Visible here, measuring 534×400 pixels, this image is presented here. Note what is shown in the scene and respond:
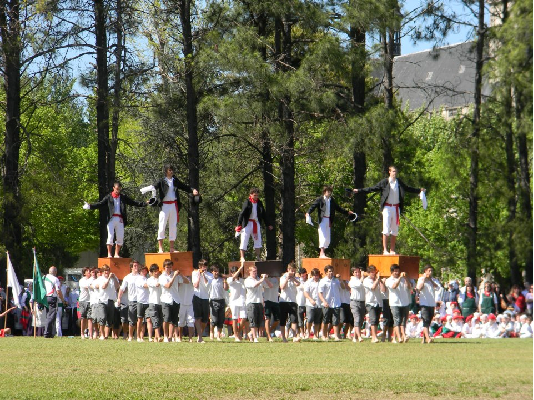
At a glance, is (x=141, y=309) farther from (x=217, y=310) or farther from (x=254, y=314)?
(x=254, y=314)

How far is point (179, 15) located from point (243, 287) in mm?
10882

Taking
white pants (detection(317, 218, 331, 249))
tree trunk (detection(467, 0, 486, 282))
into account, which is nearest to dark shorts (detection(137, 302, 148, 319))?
white pants (detection(317, 218, 331, 249))

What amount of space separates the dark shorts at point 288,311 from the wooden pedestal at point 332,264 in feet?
4.47

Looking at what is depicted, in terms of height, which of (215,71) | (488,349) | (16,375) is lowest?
(16,375)

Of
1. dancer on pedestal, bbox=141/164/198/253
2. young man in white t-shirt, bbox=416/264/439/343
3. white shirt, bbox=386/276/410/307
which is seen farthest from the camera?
dancer on pedestal, bbox=141/164/198/253

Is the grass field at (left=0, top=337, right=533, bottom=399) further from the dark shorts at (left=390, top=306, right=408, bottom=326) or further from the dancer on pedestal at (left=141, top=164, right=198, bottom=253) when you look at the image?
the dancer on pedestal at (left=141, top=164, right=198, bottom=253)

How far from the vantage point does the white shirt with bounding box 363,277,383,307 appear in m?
18.7

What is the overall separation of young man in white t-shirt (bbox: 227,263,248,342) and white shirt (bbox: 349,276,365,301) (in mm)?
2574

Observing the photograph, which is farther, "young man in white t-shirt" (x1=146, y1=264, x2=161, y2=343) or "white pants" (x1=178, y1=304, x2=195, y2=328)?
"white pants" (x1=178, y1=304, x2=195, y2=328)

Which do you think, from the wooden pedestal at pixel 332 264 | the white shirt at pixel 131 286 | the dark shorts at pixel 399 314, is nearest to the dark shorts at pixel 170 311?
the white shirt at pixel 131 286

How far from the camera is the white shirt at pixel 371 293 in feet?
61.2

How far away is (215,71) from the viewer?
2588 cm

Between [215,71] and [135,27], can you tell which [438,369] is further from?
[135,27]

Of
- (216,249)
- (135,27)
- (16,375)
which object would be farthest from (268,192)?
(16,375)
